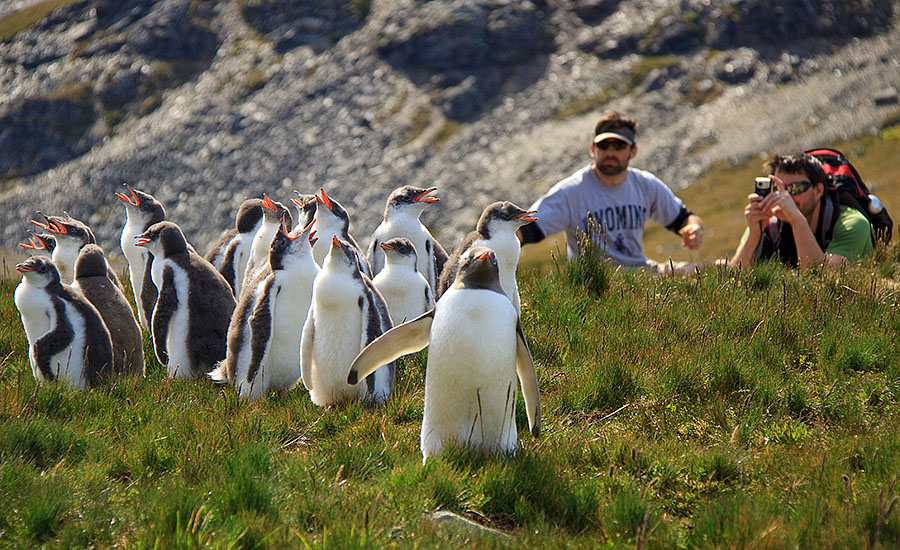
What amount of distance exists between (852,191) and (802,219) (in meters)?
0.88

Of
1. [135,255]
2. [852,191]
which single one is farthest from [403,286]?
[852,191]

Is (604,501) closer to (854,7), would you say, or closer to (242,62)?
(242,62)

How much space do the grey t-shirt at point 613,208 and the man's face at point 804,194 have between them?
1.73 m

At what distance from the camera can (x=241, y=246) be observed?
30.8 ft

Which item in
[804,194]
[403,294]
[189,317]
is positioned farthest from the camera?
[804,194]

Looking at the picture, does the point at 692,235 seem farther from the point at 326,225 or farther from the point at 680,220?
the point at 326,225

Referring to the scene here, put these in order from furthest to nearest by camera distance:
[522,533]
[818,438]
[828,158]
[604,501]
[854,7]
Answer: [854,7] → [828,158] → [818,438] → [604,501] → [522,533]

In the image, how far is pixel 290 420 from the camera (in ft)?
18.2

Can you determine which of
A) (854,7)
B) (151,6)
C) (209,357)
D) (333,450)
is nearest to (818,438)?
(333,450)

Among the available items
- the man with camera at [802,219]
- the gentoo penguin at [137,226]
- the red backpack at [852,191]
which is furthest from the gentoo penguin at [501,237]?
the red backpack at [852,191]

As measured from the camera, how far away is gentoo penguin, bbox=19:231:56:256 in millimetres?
8727

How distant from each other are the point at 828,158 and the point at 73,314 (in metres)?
7.85

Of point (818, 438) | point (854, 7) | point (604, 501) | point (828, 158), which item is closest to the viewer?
point (604, 501)

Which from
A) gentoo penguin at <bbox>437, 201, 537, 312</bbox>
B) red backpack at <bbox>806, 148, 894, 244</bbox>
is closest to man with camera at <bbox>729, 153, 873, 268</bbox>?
red backpack at <bbox>806, 148, 894, 244</bbox>
